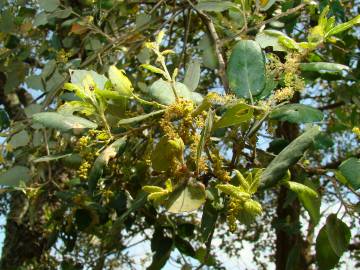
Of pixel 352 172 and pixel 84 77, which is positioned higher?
pixel 84 77

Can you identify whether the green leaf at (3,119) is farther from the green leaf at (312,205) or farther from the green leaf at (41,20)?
the green leaf at (312,205)

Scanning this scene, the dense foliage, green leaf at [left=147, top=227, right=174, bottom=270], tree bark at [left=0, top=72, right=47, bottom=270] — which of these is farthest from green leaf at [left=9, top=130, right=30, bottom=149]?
tree bark at [left=0, top=72, right=47, bottom=270]

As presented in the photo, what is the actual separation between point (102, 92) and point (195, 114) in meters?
0.25

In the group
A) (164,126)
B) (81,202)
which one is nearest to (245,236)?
(81,202)

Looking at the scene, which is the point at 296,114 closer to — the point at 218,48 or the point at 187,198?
the point at 187,198

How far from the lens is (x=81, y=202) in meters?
2.40

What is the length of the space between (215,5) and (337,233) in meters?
0.82

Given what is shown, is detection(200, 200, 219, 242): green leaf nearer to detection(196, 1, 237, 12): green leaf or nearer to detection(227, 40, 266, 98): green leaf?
detection(227, 40, 266, 98): green leaf

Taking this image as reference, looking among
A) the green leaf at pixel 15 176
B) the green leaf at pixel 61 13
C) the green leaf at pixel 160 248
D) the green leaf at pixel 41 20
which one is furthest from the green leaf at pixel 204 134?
the green leaf at pixel 41 20

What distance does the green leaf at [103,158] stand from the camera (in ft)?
4.13

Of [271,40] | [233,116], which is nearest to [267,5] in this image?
[271,40]

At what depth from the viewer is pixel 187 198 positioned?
1.07 m

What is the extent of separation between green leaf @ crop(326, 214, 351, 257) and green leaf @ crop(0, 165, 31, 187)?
1152 mm

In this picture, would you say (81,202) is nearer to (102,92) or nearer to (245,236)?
(102,92)
